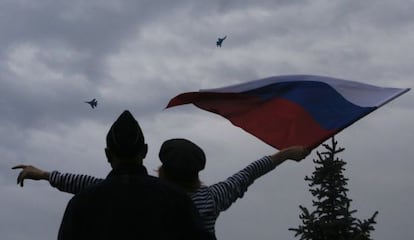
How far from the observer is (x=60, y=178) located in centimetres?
412

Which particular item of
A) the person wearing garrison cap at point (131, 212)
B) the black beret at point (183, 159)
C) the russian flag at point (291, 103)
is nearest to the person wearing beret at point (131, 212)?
the person wearing garrison cap at point (131, 212)

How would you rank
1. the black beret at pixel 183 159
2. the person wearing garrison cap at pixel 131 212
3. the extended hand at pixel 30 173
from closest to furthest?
the person wearing garrison cap at pixel 131 212 → the black beret at pixel 183 159 → the extended hand at pixel 30 173

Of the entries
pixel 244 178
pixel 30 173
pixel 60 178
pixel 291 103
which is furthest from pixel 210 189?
pixel 291 103

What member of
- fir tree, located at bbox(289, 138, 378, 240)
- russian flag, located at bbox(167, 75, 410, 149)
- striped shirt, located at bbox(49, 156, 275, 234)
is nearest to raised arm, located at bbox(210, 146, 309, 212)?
striped shirt, located at bbox(49, 156, 275, 234)

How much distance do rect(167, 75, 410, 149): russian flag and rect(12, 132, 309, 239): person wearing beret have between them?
1.96 meters

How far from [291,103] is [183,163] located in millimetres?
3122

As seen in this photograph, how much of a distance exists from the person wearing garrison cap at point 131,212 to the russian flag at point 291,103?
287 cm

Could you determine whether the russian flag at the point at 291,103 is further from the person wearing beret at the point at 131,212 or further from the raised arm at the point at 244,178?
the person wearing beret at the point at 131,212

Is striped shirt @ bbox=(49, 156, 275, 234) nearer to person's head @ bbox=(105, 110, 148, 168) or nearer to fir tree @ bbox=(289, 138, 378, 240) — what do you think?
person's head @ bbox=(105, 110, 148, 168)

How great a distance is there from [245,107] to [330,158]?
226 inches

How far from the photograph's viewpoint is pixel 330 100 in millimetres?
6879

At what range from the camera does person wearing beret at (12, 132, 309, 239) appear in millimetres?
4004

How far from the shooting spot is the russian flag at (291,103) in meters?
6.29

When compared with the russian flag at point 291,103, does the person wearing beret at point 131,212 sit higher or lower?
lower
